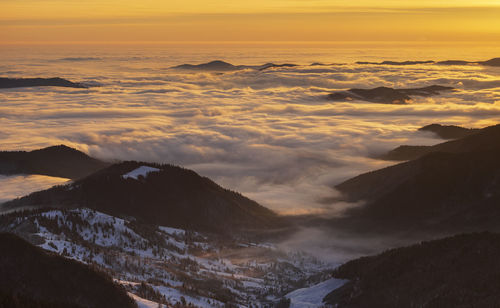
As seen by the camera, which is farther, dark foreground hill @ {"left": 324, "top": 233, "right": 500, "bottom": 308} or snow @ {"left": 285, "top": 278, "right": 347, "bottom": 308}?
snow @ {"left": 285, "top": 278, "right": 347, "bottom": 308}

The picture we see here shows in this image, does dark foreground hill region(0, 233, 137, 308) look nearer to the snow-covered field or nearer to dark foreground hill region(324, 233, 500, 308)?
the snow-covered field

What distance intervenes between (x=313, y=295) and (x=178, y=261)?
4584 centimetres

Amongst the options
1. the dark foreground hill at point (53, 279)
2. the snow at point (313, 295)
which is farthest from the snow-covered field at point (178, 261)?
the dark foreground hill at point (53, 279)

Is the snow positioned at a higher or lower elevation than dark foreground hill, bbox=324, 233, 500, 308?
lower

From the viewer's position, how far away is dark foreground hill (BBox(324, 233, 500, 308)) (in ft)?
341

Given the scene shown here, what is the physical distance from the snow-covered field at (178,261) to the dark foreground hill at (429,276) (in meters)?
6.53

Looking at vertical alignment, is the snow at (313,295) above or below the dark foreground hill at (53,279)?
below

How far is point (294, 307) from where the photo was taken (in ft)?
392

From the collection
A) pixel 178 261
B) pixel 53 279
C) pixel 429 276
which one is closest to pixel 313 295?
pixel 429 276

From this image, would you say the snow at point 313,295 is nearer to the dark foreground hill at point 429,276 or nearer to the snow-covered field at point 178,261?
the snow-covered field at point 178,261

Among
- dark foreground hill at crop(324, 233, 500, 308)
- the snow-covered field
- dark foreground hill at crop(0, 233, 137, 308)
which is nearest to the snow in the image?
the snow-covered field

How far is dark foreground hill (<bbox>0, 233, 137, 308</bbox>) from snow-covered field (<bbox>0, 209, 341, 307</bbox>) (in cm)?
482

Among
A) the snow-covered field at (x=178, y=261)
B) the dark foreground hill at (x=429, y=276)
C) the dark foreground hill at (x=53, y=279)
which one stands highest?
the dark foreground hill at (x=53, y=279)

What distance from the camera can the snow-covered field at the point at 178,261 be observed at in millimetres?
122375
